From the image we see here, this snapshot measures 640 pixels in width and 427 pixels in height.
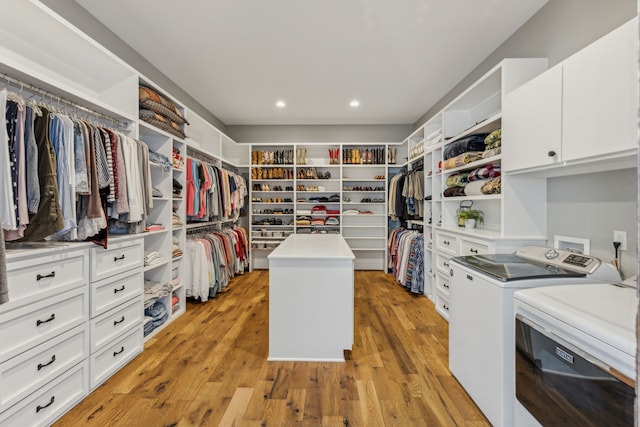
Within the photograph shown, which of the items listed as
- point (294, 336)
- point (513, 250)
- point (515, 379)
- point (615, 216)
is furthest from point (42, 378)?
point (615, 216)

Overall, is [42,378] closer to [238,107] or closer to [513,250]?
[513,250]

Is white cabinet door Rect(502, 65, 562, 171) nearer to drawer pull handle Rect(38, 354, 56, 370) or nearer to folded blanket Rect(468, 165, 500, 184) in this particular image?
folded blanket Rect(468, 165, 500, 184)

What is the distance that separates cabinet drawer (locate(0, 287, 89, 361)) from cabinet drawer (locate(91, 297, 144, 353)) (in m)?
0.14

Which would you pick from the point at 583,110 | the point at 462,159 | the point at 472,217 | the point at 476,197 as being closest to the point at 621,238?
the point at 583,110

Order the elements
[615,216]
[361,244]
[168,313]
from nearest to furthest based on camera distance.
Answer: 1. [615,216]
2. [168,313]
3. [361,244]

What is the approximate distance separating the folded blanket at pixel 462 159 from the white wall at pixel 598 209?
2.22 feet

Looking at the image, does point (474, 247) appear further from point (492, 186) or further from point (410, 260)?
point (410, 260)

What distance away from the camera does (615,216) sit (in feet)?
4.95

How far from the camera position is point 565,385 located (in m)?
1.02

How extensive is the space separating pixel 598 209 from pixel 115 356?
10.8 feet

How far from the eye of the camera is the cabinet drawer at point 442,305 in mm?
2822

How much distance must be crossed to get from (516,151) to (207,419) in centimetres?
259

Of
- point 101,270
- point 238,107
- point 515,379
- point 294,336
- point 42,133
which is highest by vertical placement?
point 238,107

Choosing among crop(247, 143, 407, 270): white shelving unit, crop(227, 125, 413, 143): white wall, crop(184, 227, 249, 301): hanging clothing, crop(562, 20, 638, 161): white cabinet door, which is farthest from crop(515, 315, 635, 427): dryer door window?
crop(227, 125, 413, 143): white wall
